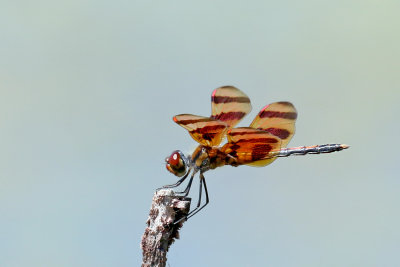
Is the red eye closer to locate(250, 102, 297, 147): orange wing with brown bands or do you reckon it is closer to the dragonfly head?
the dragonfly head

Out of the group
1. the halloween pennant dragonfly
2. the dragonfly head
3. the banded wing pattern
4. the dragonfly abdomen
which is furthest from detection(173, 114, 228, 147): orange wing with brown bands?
the dragonfly abdomen

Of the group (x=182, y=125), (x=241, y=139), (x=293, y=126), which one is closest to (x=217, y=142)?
(x=241, y=139)

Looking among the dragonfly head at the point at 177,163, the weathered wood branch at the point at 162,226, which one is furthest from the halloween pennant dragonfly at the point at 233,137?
the weathered wood branch at the point at 162,226

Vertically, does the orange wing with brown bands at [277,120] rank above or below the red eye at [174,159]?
above

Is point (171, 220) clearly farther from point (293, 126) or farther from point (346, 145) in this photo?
point (346, 145)

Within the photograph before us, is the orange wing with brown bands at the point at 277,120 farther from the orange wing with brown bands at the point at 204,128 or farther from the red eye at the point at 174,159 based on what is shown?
the red eye at the point at 174,159

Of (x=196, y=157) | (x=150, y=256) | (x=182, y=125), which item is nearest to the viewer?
(x=150, y=256)

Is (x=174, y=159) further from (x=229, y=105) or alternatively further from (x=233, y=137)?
(x=229, y=105)
